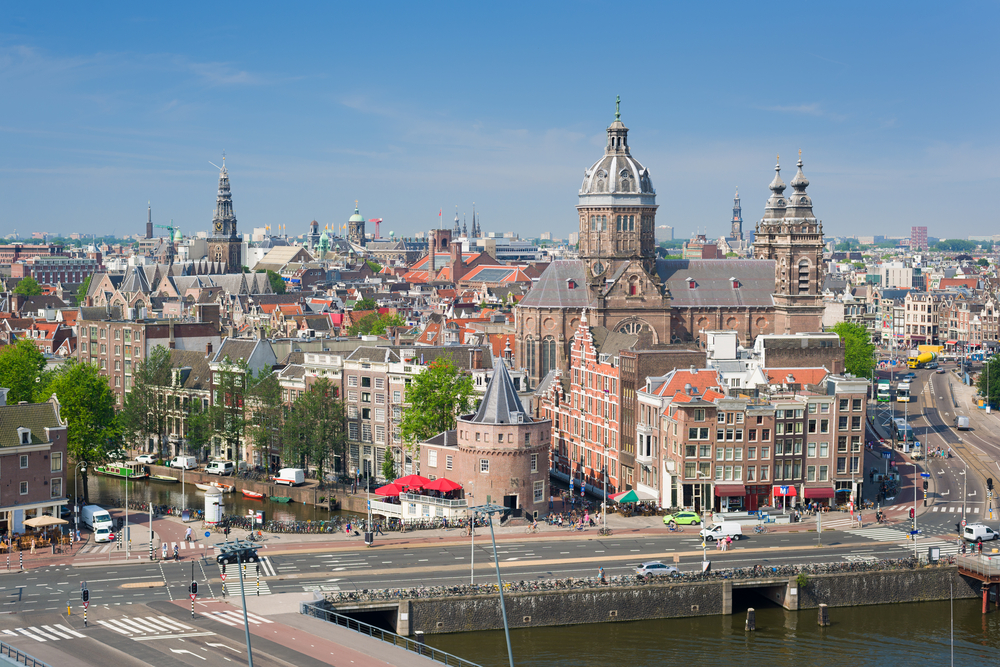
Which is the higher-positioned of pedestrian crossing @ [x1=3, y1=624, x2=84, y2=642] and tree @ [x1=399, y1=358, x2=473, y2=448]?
tree @ [x1=399, y1=358, x2=473, y2=448]

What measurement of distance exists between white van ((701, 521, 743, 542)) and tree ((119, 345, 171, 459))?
6674cm

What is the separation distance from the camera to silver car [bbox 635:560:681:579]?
93688 mm

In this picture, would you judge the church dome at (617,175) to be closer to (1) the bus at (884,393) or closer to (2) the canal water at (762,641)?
(1) the bus at (884,393)

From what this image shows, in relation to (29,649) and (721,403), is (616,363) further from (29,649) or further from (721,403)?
(29,649)

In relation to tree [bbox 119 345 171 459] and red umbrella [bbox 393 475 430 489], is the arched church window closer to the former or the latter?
tree [bbox 119 345 171 459]

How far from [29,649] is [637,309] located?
331 feet

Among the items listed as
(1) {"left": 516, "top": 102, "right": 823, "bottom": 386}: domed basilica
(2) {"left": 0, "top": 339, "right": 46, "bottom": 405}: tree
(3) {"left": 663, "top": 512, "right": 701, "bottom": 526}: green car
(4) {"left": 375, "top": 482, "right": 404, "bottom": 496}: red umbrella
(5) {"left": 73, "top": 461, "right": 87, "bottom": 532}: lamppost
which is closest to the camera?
(3) {"left": 663, "top": 512, "right": 701, "bottom": 526}: green car

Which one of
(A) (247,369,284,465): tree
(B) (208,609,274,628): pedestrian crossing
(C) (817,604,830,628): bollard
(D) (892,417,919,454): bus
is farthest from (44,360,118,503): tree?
(D) (892,417,919,454): bus

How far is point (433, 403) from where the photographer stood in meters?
128

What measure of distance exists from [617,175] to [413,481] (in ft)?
223

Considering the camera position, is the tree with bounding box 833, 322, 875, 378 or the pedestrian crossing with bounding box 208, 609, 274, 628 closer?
the pedestrian crossing with bounding box 208, 609, 274, 628

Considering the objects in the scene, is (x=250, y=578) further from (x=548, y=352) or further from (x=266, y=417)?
(x=548, y=352)

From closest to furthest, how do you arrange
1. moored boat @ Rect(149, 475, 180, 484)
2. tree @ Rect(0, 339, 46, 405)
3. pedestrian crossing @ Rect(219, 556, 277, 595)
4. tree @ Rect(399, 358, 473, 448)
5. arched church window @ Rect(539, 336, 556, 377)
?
pedestrian crossing @ Rect(219, 556, 277, 595) → tree @ Rect(399, 358, 473, 448) → moored boat @ Rect(149, 475, 180, 484) → tree @ Rect(0, 339, 46, 405) → arched church window @ Rect(539, 336, 556, 377)

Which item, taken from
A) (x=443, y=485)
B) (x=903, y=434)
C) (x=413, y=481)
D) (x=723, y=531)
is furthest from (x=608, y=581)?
(x=903, y=434)
